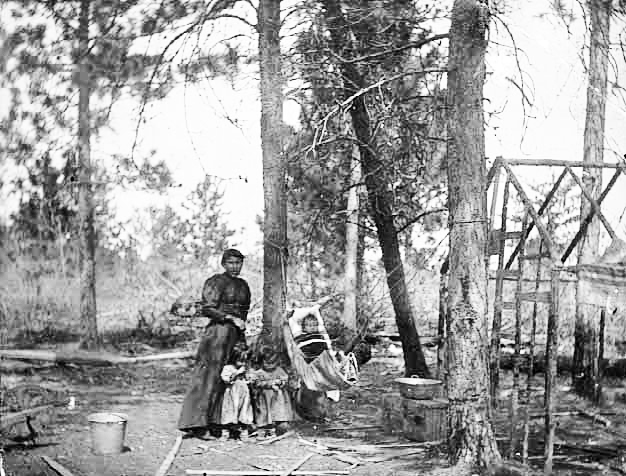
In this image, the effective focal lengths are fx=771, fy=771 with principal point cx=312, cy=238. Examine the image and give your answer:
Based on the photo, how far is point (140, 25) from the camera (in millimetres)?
8469

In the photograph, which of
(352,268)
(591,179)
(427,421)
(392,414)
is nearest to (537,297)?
(427,421)

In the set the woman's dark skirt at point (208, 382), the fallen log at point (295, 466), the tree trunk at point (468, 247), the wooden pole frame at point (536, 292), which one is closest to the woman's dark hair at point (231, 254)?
the woman's dark skirt at point (208, 382)

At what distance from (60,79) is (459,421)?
5.25m

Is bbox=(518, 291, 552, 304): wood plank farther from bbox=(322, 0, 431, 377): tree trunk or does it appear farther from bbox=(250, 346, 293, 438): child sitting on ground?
bbox=(322, 0, 431, 377): tree trunk

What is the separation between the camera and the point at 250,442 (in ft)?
21.5

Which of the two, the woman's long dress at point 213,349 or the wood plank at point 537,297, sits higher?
the wood plank at point 537,297

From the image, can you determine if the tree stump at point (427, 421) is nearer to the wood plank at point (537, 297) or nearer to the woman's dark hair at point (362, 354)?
the wood plank at point (537, 297)

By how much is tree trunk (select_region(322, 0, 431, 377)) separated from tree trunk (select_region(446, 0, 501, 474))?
306 centimetres

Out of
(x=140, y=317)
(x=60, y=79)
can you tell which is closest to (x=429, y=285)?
(x=140, y=317)

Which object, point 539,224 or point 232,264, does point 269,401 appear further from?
point 539,224

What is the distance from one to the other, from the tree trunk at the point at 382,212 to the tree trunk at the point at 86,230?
2.92m

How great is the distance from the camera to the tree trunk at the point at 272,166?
775cm

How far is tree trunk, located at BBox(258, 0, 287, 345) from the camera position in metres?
7.75

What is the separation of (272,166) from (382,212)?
1.58m
